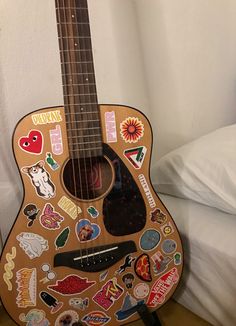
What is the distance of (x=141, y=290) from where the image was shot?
0.84 metres

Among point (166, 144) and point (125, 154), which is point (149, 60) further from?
point (125, 154)

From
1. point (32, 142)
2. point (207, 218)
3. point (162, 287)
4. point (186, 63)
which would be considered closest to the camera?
point (32, 142)

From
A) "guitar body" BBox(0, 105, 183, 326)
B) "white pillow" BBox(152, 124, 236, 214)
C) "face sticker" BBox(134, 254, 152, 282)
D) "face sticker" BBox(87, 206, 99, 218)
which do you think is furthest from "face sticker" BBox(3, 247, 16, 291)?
"white pillow" BBox(152, 124, 236, 214)

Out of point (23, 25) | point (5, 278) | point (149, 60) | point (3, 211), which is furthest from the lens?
point (149, 60)

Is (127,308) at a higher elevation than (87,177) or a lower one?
lower

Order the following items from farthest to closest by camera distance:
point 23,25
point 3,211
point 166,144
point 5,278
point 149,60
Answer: point 166,144 → point 149,60 → point 3,211 → point 23,25 → point 5,278

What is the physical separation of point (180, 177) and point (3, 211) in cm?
62

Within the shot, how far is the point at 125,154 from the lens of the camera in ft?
2.69

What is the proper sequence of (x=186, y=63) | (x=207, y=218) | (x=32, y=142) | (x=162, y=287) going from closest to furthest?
(x=32, y=142), (x=162, y=287), (x=207, y=218), (x=186, y=63)

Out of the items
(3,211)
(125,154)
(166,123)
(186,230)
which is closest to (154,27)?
(166,123)

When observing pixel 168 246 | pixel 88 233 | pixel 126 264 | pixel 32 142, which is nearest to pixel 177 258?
pixel 168 246

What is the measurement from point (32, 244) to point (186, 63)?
915mm

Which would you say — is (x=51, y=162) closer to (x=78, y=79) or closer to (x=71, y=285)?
(x=78, y=79)

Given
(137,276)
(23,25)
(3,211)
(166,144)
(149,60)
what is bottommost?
(137,276)
